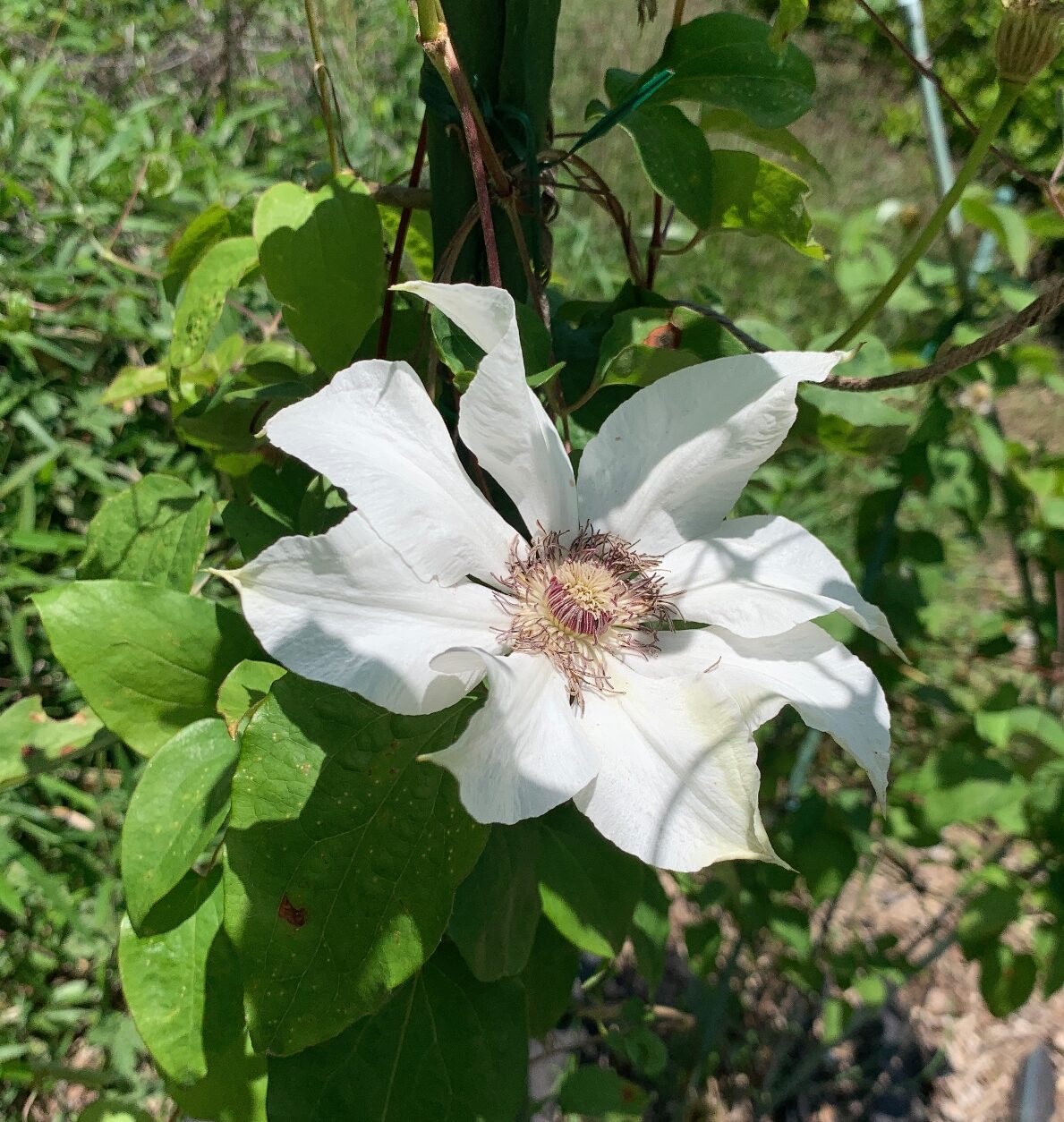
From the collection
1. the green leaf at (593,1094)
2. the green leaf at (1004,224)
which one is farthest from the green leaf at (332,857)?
the green leaf at (1004,224)

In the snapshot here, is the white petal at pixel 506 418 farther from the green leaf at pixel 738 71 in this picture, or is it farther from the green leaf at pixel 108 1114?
the green leaf at pixel 108 1114

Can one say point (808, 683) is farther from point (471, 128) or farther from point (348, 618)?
point (471, 128)

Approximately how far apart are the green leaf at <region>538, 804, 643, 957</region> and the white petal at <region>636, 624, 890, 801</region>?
280mm

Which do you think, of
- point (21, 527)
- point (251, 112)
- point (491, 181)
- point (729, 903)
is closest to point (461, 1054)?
point (491, 181)

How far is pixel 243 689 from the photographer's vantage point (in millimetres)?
583

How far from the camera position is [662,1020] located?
142cm

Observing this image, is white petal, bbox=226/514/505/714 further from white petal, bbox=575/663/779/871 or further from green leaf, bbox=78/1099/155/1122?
green leaf, bbox=78/1099/155/1122

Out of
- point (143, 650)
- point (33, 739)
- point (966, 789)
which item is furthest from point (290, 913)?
point (966, 789)

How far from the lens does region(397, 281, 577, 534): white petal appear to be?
0.47 metres

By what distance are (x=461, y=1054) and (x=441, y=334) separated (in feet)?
1.65

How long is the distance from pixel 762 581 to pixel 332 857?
0.30m

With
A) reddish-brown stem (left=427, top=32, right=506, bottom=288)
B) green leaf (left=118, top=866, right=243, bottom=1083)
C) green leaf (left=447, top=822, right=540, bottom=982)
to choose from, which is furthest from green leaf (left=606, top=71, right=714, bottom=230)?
green leaf (left=118, top=866, right=243, bottom=1083)

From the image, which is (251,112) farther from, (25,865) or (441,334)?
(441,334)

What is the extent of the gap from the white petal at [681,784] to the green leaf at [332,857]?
9 centimetres
